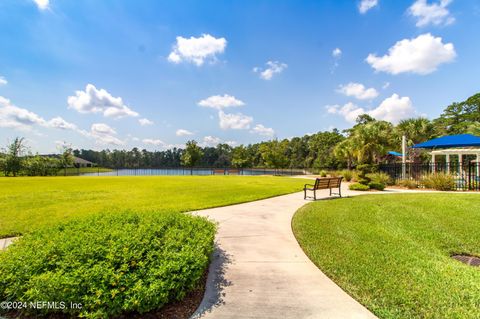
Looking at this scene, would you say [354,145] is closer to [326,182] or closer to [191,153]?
[326,182]

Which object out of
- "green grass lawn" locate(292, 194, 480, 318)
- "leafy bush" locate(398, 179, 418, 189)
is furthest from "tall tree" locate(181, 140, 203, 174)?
"green grass lawn" locate(292, 194, 480, 318)

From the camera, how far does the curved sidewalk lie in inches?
102

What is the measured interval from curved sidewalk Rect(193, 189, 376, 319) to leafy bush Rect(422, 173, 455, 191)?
11798 millimetres

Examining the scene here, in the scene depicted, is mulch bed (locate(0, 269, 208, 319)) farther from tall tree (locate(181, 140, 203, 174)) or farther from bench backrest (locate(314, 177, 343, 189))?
tall tree (locate(181, 140, 203, 174))

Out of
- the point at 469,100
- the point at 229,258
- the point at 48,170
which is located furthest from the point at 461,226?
the point at 469,100

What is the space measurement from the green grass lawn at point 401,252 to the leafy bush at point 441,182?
17.8ft

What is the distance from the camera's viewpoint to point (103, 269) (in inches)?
89.8

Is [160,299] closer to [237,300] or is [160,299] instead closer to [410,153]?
[237,300]

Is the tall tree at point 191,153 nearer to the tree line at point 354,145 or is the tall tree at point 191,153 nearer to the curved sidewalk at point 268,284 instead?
the tree line at point 354,145

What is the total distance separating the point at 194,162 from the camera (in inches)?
1529

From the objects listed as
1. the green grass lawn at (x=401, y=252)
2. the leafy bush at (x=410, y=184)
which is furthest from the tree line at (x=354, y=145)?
the green grass lawn at (x=401, y=252)

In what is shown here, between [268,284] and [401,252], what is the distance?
2715mm

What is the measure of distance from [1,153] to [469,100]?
81621 mm

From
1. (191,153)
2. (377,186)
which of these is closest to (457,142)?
(377,186)
